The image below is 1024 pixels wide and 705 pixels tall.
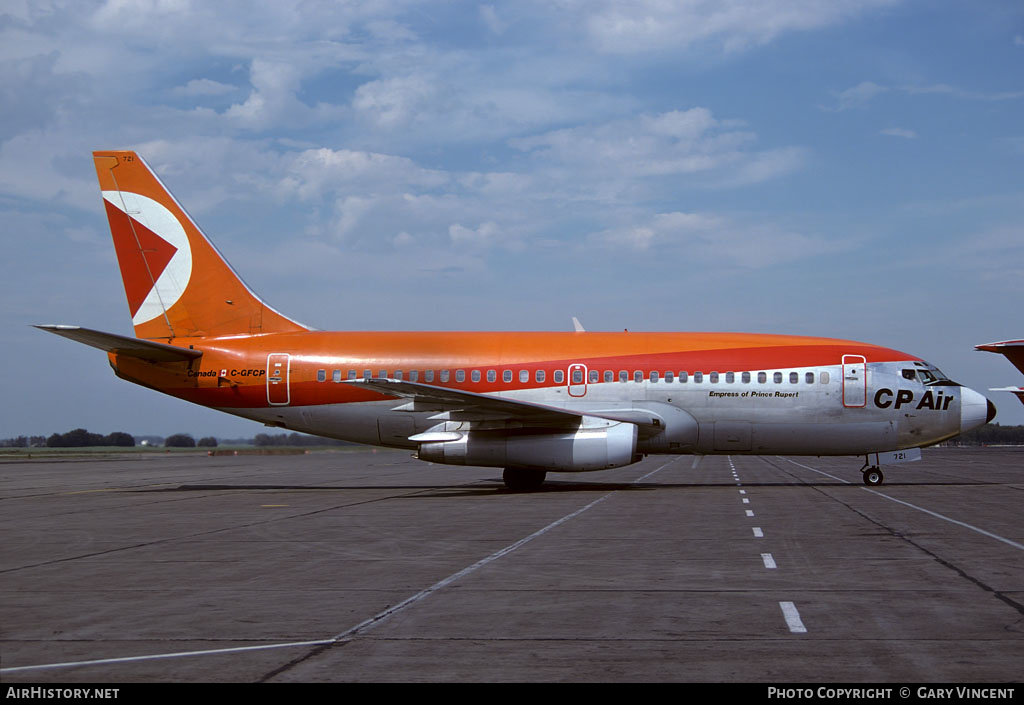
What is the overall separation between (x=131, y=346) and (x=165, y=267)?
3581mm

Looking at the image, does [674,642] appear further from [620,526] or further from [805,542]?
[620,526]

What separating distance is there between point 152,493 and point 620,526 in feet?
53.5

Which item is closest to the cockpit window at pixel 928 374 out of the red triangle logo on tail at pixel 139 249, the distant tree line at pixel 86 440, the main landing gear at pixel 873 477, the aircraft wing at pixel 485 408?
the main landing gear at pixel 873 477

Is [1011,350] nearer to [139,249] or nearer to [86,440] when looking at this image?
[139,249]

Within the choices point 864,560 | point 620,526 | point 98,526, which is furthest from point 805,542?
point 98,526

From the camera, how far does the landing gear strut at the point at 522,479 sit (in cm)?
2888

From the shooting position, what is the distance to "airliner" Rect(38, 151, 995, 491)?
2739 cm

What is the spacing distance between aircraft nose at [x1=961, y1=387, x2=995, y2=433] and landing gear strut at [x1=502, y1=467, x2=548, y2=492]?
11.5 m

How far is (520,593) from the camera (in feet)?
34.4

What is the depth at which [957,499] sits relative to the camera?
23719 mm

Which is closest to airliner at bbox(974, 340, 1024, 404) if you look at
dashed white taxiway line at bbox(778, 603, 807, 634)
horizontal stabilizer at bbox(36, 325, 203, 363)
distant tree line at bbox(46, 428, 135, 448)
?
dashed white taxiway line at bbox(778, 603, 807, 634)

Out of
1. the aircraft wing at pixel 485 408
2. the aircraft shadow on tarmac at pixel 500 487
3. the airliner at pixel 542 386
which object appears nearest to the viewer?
the aircraft wing at pixel 485 408

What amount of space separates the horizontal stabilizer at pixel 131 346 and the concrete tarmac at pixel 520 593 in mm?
6673

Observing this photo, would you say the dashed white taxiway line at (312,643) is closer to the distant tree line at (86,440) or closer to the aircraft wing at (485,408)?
the aircraft wing at (485,408)
